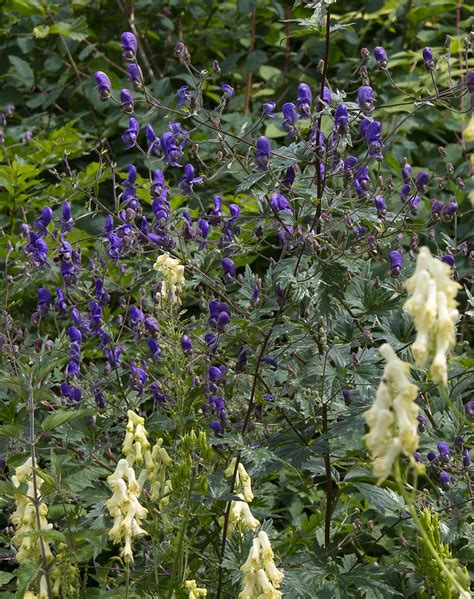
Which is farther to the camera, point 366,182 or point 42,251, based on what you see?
point 42,251

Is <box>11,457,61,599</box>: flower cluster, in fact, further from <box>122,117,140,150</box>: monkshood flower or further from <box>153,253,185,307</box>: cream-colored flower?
<box>122,117,140,150</box>: monkshood flower

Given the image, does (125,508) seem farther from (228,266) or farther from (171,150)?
(171,150)

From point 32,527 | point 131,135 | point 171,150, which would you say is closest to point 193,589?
point 32,527

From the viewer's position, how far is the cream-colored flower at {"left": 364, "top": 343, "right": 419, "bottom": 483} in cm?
161

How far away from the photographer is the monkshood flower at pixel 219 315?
297 centimetres

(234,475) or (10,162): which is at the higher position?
(234,475)

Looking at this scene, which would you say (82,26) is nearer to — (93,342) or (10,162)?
(10,162)

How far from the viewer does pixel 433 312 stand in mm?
1620

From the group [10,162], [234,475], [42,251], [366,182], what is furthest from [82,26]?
[234,475]

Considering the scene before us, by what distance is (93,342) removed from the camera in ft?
13.8

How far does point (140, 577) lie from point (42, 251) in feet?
3.76

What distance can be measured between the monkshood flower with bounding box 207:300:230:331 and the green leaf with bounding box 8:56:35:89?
3.34 m

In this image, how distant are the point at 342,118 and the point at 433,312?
4.26 ft

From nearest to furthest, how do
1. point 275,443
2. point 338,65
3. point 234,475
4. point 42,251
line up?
point 234,475
point 275,443
point 42,251
point 338,65
